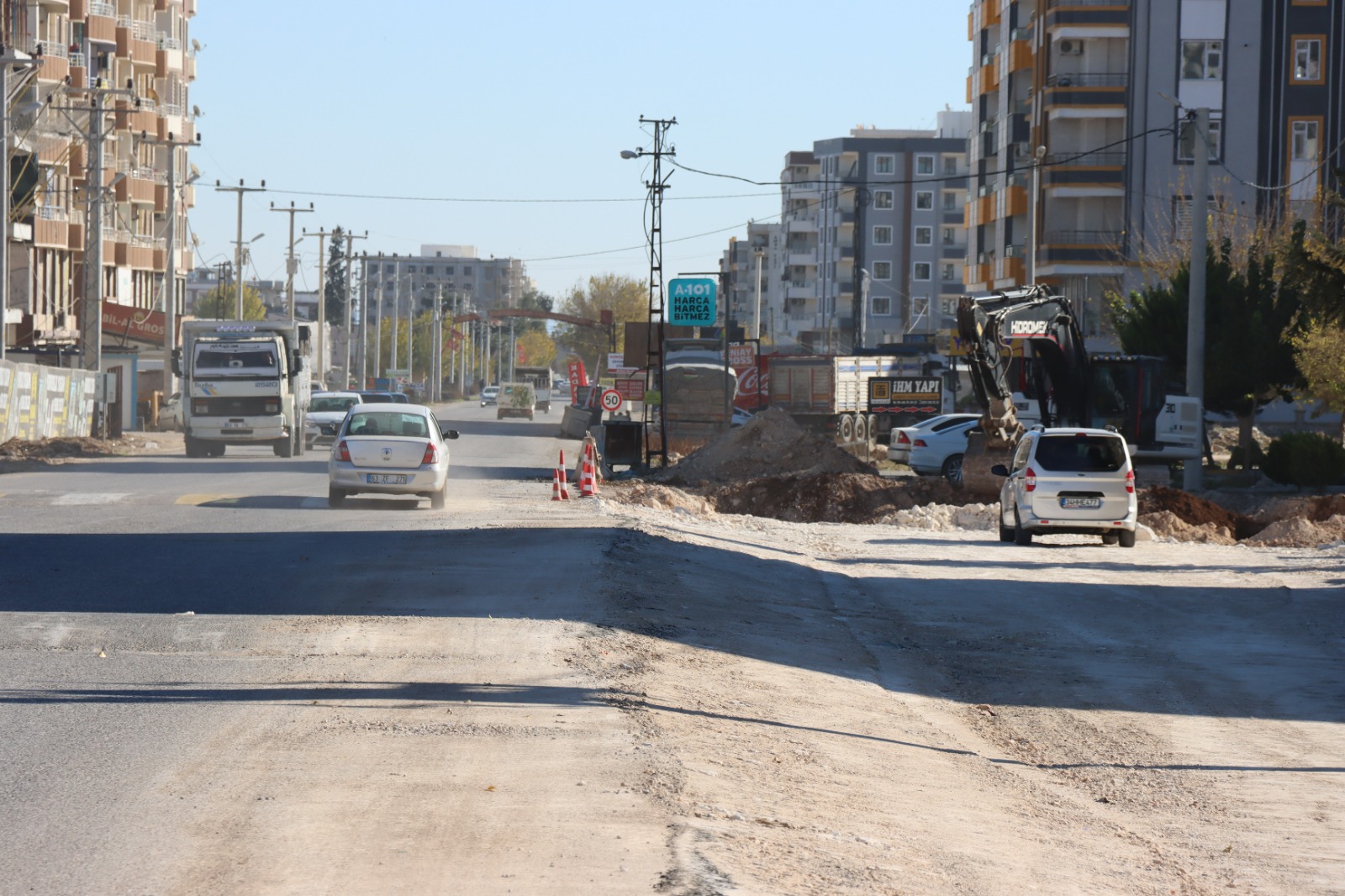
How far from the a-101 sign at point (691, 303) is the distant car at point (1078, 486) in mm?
25343

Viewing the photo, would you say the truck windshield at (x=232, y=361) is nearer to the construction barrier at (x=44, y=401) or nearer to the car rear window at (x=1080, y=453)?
the construction barrier at (x=44, y=401)

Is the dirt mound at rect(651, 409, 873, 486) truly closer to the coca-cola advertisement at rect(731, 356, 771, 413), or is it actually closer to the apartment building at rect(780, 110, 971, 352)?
the coca-cola advertisement at rect(731, 356, 771, 413)

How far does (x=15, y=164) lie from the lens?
63.1 meters

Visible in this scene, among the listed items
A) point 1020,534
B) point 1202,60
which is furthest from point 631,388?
point 1020,534

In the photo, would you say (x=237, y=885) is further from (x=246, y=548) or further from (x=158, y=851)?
(x=246, y=548)

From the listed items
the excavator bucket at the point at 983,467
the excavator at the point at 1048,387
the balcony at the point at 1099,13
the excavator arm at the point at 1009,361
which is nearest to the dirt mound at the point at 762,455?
the excavator at the point at 1048,387

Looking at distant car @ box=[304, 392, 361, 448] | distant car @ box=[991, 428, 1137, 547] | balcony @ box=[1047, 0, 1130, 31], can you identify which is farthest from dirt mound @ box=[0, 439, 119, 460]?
balcony @ box=[1047, 0, 1130, 31]

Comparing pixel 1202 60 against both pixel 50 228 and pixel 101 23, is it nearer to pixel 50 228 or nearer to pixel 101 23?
pixel 50 228

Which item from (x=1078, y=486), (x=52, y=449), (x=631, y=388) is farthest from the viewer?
(x=631, y=388)

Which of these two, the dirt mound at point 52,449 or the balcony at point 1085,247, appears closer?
the dirt mound at point 52,449

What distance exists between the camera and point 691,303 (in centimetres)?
5003

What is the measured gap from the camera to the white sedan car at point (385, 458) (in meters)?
25.5

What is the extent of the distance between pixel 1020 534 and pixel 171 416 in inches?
1772

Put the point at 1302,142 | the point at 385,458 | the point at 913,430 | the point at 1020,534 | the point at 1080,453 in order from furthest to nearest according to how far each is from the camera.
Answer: the point at 1302,142 < the point at 913,430 < the point at 385,458 < the point at 1020,534 < the point at 1080,453
